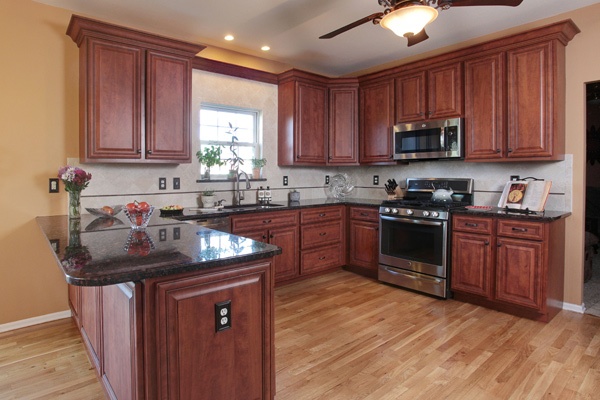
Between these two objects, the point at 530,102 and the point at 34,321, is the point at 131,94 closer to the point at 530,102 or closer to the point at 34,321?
the point at 34,321

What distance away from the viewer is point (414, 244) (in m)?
3.81

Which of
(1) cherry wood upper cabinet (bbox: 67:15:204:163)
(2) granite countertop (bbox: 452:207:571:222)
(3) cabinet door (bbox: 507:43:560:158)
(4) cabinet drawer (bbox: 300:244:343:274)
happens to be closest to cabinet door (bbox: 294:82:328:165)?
(4) cabinet drawer (bbox: 300:244:343:274)

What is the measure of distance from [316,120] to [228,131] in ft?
3.81

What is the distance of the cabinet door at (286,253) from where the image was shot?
12.8ft

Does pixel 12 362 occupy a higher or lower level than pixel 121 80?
lower

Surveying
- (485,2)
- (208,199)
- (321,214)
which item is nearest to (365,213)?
(321,214)

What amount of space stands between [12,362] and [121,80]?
7.40 ft

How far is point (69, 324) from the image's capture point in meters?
3.08

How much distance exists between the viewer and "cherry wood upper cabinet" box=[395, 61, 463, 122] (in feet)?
12.4

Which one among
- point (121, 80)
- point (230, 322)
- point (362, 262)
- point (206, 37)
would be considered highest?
point (206, 37)

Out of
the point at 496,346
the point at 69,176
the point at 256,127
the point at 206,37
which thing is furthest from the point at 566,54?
the point at 69,176

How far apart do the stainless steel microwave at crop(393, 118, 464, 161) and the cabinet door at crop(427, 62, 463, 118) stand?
4.0 inches

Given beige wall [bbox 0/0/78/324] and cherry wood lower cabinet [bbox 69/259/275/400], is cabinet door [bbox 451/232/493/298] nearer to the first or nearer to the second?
cherry wood lower cabinet [bbox 69/259/275/400]

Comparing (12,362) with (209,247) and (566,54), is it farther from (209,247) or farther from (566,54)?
(566,54)
